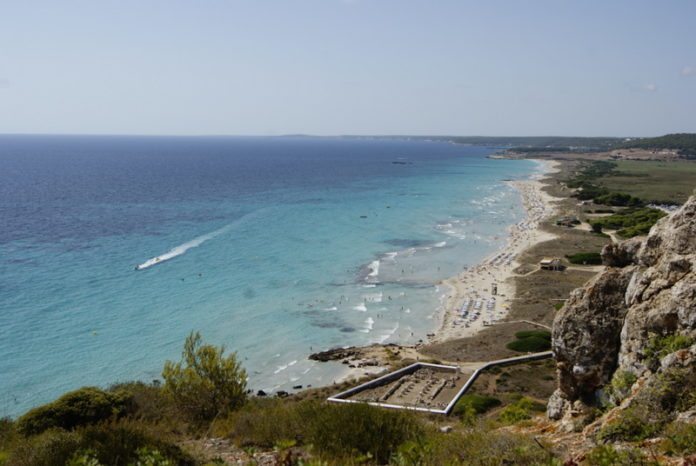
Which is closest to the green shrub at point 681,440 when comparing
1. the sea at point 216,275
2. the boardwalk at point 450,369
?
the boardwalk at point 450,369

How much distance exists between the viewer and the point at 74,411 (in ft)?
57.0

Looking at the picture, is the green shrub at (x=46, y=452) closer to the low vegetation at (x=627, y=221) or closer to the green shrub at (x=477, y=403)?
the green shrub at (x=477, y=403)

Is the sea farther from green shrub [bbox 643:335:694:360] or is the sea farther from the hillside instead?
green shrub [bbox 643:335:694:360]

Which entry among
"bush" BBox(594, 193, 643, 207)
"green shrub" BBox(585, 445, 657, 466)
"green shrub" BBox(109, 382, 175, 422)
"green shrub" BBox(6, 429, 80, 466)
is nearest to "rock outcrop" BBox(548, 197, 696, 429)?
"green shrub" BBox(585, 445, 657, 466)

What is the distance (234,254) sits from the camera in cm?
6612

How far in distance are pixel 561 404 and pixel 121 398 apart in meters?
14.0

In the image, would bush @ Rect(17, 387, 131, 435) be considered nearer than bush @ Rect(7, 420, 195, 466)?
No

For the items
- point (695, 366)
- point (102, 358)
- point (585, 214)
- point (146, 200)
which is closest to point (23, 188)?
point (146, 200)

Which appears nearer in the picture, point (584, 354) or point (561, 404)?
point (584, 354)

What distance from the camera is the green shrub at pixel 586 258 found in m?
63.0

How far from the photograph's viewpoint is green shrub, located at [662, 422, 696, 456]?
8180 mm

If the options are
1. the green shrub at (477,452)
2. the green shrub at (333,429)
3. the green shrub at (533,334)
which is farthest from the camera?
the green shrub at (533,334)

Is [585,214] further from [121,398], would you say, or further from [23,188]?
[23,188]

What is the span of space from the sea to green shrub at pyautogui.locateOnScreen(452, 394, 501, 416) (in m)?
10.6
